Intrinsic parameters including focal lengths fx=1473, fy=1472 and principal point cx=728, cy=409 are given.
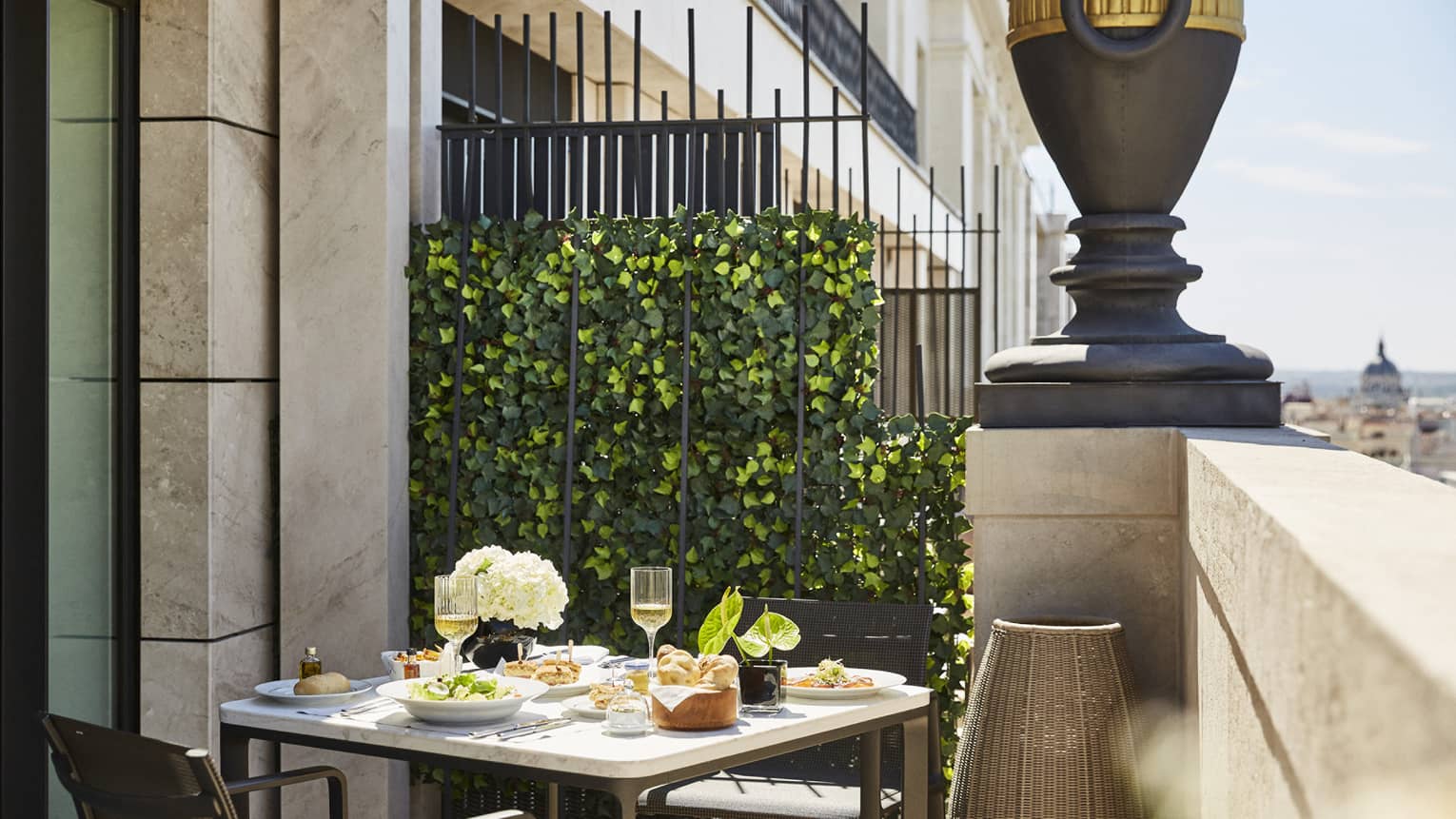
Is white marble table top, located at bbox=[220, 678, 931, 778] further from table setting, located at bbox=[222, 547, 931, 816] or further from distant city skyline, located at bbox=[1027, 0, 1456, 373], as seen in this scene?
distant city skyline, located at bbox=[1027, 0, 1456, 373]

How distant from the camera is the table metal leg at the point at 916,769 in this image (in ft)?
11.6

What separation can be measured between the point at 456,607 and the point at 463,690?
0.82 feet

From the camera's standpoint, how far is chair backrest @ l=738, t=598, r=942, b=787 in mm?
4211

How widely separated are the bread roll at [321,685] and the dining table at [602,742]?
0.15 ft

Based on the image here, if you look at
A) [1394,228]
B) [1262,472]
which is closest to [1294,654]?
[1262,472]

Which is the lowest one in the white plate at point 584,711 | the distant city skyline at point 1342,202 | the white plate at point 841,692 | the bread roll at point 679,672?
the white plate at point 584,711

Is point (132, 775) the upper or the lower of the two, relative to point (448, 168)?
lower

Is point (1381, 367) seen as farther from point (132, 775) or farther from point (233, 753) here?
point (132, 775)

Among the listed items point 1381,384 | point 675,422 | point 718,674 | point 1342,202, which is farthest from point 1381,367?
point 1342,202

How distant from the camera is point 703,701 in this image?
310 cm

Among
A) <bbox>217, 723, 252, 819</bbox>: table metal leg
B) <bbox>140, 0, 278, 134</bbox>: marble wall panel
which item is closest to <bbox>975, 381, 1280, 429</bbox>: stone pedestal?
<bbox>217, 723, 252, 819</bbox>: table metal leg

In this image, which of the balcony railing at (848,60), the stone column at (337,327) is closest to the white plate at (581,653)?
the stone column at (337,327)

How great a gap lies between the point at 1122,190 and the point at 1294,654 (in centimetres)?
306

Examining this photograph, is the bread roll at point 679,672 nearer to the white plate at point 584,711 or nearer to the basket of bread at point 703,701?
the basket of bread at point 703,701
